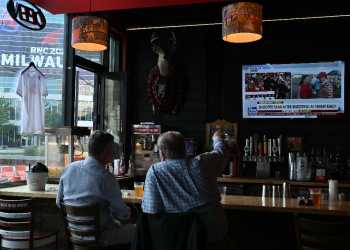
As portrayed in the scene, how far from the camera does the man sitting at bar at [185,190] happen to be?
2.40 m

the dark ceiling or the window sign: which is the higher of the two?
the dark ceiling

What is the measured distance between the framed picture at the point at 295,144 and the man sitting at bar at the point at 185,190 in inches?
155

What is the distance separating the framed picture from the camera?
6133mm

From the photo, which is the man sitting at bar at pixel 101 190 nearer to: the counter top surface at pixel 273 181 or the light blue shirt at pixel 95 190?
the light blue shirt at pixel 95 190

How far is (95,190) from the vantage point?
2766 millimetres

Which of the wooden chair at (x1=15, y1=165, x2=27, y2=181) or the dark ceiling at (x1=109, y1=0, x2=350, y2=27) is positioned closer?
the wooden chair at (x1=15, y1=165, x2=27, y2=181)

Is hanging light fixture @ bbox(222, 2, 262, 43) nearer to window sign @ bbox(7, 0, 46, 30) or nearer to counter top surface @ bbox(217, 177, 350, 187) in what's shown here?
window sign @ bbox(7, 0, 46, 30)

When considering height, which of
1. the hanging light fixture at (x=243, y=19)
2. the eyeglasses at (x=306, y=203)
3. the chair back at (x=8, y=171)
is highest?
the hanging light fixture at (x=243, y=19)

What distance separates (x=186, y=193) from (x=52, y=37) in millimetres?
3747

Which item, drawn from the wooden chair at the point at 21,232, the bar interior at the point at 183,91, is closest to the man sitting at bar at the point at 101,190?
the wooden chair at the point at 21,232

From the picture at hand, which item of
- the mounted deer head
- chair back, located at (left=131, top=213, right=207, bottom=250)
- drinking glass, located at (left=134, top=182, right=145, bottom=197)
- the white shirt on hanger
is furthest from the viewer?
the mounted deer head

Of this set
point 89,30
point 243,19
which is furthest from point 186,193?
point 89,30

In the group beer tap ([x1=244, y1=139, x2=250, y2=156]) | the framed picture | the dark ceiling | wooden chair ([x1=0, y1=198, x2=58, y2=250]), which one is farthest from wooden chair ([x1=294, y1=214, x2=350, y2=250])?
the dark ceiling

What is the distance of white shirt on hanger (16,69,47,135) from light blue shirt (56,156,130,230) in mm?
1959
